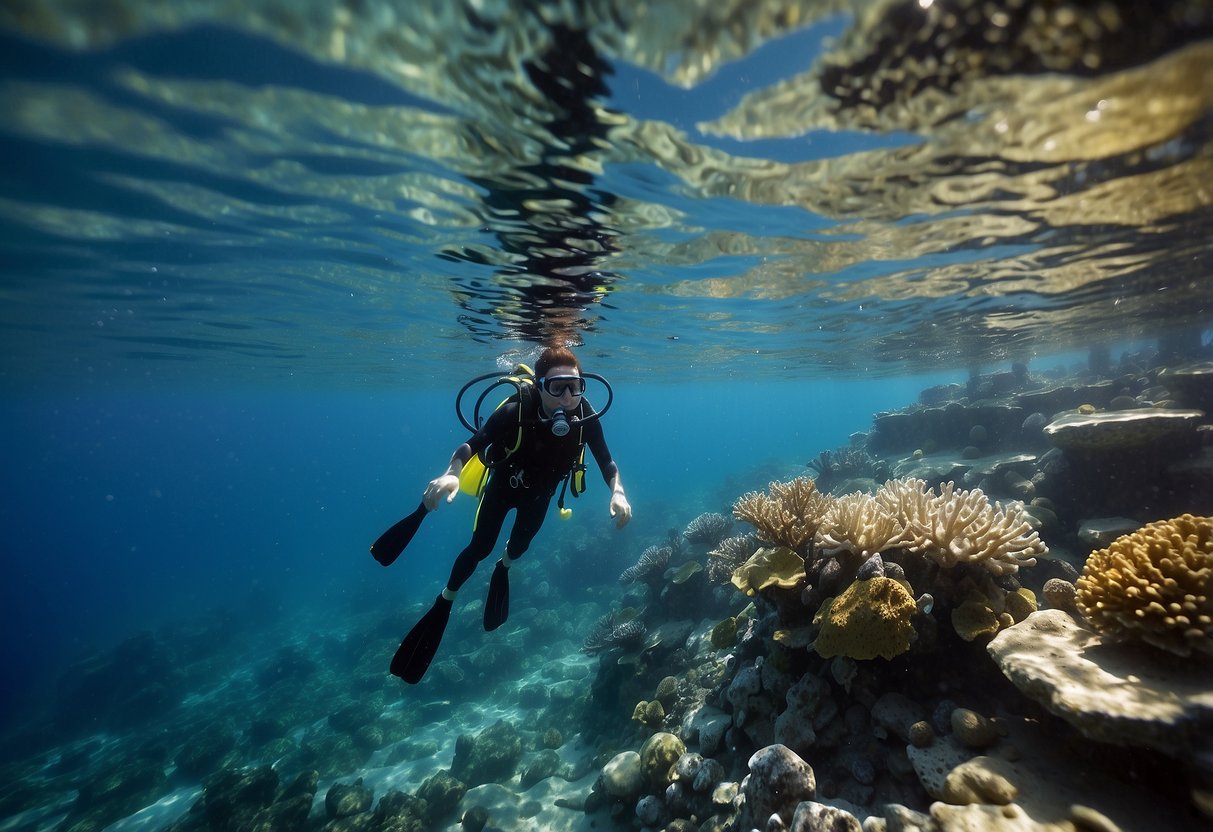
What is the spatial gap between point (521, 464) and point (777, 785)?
16.3 feet

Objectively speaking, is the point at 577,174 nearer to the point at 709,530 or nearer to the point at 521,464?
the point at 521,464

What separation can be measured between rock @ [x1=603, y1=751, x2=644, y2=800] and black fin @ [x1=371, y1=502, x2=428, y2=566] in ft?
13.9

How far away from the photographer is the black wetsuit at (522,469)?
6977mm

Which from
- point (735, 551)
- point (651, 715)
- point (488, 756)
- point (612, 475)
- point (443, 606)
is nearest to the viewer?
point (443, 606)

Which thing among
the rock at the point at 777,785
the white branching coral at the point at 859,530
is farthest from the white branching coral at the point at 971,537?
the rock at the point at 777,785

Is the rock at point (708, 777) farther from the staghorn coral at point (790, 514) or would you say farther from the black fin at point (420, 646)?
the black fin at point (420, 646)

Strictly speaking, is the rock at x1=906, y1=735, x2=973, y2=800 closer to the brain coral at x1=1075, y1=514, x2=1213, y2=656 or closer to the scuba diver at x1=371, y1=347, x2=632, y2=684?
the brain coral at x1=1075, y1=514, x2=1213, y2=656

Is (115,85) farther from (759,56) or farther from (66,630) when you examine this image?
(66,630)

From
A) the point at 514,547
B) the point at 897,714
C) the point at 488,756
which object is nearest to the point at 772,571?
the point at 897,714

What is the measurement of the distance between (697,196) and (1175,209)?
30.0 feet

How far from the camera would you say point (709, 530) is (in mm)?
13078

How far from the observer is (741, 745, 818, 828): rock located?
13.2 feet

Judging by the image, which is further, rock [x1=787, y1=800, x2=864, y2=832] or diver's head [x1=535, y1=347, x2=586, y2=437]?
diver's head [x1=535, y1=347, x2=586, y2=437]

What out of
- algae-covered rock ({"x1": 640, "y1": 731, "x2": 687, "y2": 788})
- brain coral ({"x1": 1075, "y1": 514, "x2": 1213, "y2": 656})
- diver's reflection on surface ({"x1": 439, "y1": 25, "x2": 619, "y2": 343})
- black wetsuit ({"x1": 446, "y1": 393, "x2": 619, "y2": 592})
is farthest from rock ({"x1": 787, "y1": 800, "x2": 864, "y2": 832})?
diver's reflection on surface ({"x1": 439, "y1": 25, "x2": 619, "y2": 343})
